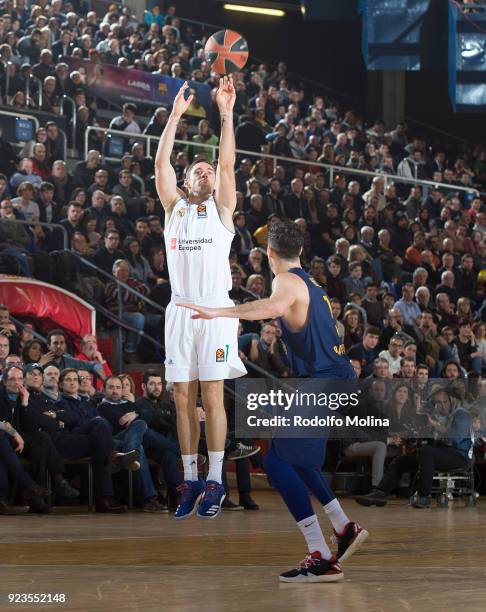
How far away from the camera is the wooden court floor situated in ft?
16.9

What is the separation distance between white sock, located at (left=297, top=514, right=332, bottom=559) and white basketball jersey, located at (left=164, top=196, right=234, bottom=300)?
1643mm

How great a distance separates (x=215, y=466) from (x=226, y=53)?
2.74 metres

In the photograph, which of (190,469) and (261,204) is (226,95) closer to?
(190,469)

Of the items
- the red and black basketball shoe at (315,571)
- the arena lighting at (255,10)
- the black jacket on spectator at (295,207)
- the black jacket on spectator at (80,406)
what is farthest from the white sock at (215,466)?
the arena lighting at (255,10)

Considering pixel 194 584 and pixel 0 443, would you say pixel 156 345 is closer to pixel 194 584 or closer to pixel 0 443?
pixel 0 443

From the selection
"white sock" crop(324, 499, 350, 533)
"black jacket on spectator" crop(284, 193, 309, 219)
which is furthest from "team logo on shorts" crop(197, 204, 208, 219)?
"black jacket on spectator" crop(284, 193, 309, 219)

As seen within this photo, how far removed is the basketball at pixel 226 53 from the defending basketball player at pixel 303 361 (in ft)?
6.23

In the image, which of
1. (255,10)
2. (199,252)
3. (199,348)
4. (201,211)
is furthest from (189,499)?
(255,10)

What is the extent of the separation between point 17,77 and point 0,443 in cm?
847

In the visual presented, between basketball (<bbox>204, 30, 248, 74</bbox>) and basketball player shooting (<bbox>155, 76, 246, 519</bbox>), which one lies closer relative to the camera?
basketball player shooting (<bbox>155, 76, 246, 519</bbox>)

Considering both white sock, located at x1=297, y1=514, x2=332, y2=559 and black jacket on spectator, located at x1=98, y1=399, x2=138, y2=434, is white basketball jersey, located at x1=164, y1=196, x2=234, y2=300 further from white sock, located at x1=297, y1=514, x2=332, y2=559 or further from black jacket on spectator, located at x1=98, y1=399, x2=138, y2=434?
black jacket on spectator, located at x1=98, y1=399, x2=138, y2=434

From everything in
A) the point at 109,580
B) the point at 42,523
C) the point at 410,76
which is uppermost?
the point at 410,76

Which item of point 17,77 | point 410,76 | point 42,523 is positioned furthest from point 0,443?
point 410,76

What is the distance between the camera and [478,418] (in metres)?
13.4
